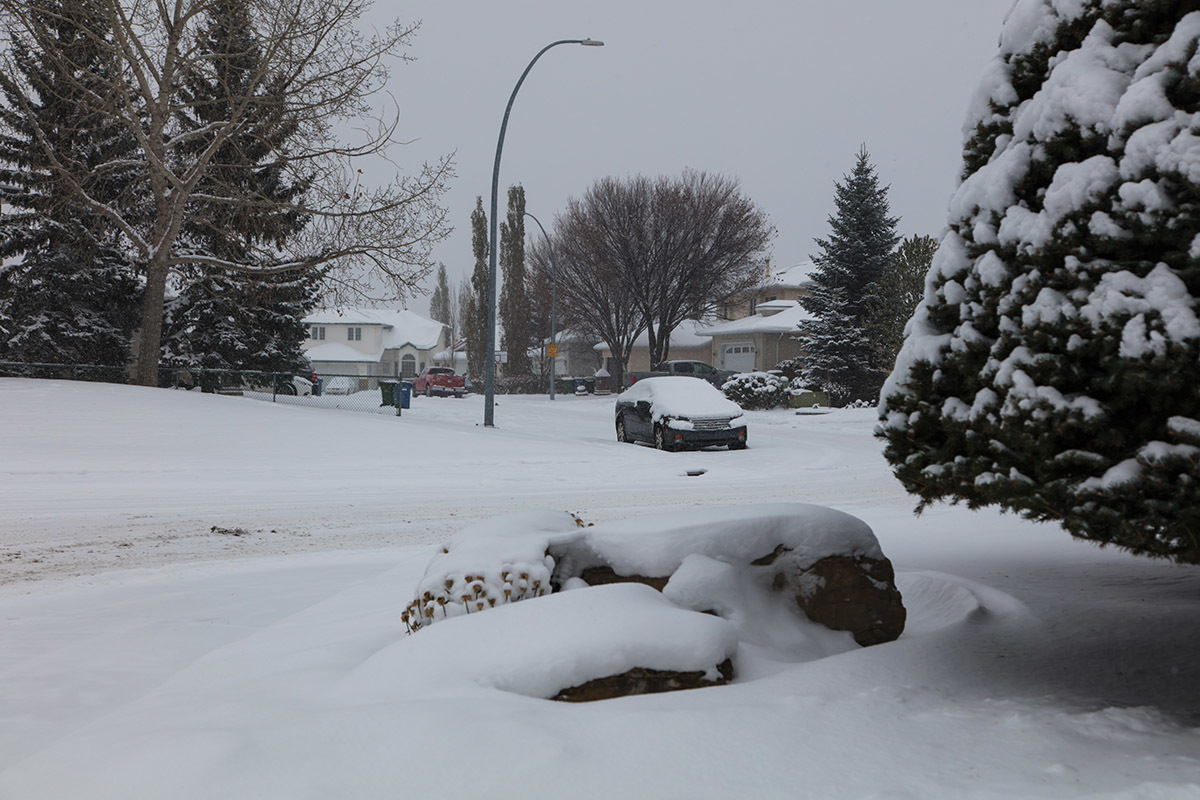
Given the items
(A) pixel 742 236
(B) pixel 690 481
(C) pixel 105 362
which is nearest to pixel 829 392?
(A) pixel 742 236

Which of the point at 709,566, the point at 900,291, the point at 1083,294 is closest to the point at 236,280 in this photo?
the point at 900,291

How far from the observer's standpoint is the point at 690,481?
41.0 ft

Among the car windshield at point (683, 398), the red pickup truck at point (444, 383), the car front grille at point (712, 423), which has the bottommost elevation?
the car front grille at point (712, 423)

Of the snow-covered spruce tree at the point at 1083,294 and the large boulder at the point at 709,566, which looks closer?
the snow-covered spruce tree at the point at 1083,294

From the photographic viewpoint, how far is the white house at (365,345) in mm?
73750

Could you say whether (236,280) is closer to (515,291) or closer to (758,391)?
(758,391)

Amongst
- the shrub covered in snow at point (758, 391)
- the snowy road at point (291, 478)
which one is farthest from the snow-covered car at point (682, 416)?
the shrub covered in snow at point (758, 391)

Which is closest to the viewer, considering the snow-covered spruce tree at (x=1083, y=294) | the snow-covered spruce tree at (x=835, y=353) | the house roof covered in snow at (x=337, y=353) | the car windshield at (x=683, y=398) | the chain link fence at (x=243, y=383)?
the snow-covered spruce tree at (x=1083, y=294)

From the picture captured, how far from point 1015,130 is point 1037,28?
0.50 metres

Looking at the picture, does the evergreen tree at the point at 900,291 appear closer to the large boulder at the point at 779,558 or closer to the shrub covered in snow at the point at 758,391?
the shrub covered in snow at the point at 758,391

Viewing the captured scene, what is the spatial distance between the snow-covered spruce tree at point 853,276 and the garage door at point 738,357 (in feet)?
48.2

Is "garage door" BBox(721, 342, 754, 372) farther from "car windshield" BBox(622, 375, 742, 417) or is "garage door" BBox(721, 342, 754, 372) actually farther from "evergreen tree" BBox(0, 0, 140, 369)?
"evergreen tree" BBox(0, 0, 140, 369)

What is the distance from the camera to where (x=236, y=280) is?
26.6 m

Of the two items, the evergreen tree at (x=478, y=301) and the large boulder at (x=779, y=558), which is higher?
the evergreen tree at (x=478, y=301)
